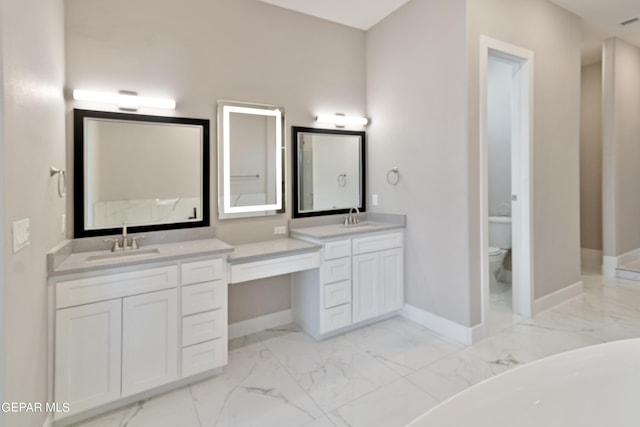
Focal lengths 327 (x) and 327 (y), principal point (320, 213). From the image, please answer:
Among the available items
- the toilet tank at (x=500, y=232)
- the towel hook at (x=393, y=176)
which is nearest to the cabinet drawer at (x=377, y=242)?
the towel hook at (x=393, y=176)

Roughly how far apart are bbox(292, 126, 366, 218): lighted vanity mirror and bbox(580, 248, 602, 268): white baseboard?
155 inches

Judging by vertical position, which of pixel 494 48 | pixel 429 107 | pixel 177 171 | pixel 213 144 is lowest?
pixel 177 171

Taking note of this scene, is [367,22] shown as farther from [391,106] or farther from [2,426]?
[2,426]

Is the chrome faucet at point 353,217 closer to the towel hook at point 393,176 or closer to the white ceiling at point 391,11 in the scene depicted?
the towel hook at point 393,176

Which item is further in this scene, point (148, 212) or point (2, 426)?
→ point (148, 212)

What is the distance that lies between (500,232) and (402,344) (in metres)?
2.28

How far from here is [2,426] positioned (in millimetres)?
1100

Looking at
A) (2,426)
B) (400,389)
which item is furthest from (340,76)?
(2,426)

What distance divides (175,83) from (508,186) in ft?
13.6

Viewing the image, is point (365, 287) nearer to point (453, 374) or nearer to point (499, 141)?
point (453, 374)

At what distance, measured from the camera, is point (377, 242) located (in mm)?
3152

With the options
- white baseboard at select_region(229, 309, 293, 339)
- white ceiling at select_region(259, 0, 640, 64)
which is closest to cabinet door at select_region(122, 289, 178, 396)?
white baseboard at select_region(229, 309, 293, 339)

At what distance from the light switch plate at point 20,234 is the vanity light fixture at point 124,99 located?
1.23 metres

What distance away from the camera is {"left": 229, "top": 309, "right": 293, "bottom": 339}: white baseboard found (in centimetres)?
296
